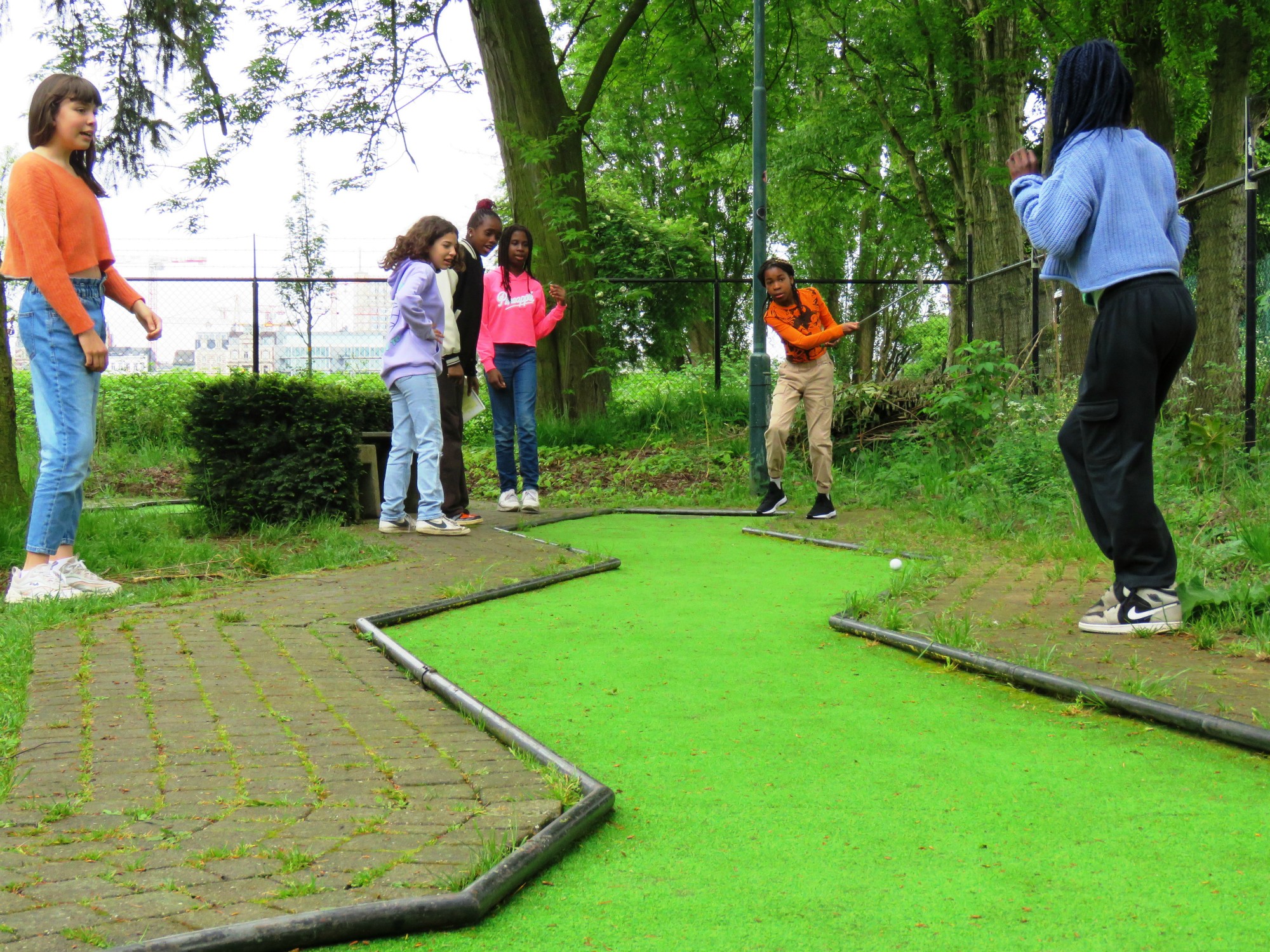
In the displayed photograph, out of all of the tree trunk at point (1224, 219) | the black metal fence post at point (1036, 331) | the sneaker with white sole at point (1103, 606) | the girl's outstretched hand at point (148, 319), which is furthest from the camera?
the tree trunk at point (1224, 219)

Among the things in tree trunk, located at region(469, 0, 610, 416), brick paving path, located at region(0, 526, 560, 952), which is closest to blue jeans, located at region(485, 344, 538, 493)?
brick paving path, located at region(0, 526, 560, 952)

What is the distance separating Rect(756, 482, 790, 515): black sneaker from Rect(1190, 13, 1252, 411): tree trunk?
5.11 meters

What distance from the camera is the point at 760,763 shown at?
298 centimetres

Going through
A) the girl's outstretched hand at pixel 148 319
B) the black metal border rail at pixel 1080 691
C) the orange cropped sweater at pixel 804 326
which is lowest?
the black metal border rail at pixel 1080 691

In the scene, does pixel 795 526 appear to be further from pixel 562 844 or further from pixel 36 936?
pixel 36 936

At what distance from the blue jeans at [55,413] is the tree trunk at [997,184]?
34.9 feet

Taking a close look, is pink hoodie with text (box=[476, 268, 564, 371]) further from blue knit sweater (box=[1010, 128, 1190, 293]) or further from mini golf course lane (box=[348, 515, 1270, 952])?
blue knit sweater (box=[1010, 128, 1190, 293])

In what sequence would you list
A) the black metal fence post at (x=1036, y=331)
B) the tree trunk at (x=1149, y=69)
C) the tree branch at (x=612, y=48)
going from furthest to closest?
the tree branch at (x=612, y=48) → the tree trunk at (x=1149, y=69) → the black metal fence post at (x=1036, y=331)

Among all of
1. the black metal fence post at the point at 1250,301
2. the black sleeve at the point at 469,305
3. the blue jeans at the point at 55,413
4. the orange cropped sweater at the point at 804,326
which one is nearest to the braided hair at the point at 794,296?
the orange cropped sweater at the point at 804,326

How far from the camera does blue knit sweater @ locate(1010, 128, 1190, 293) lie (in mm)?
4027

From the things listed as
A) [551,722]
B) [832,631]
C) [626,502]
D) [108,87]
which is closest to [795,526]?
[626,502]

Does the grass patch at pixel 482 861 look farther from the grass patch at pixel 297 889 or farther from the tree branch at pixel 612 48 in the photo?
the tree branch at pixel 612 48

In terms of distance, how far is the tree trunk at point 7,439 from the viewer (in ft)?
20.4

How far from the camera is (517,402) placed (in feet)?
27.4
